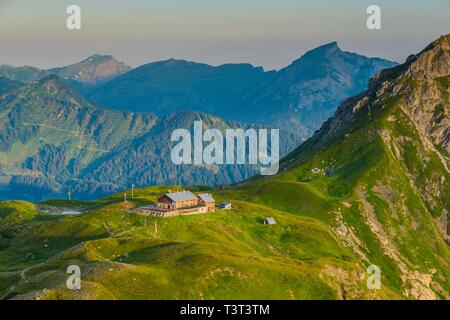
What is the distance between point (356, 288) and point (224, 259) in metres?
42.0

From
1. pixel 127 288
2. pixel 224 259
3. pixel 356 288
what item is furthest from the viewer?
pixel 356 288

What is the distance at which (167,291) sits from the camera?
146 metres

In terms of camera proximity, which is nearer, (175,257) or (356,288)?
(175,257)

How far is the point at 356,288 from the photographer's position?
186750 millimetres
